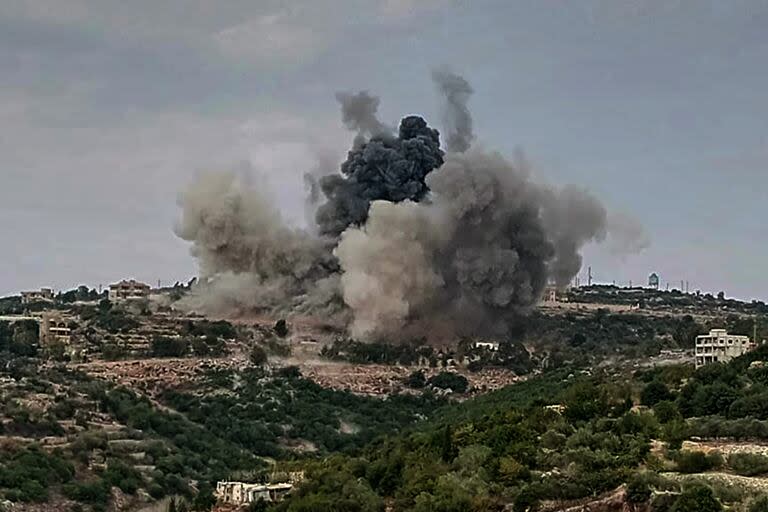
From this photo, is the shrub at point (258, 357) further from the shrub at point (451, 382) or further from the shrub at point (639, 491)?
the shrub at point (639, 491)

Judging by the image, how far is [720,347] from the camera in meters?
47.0

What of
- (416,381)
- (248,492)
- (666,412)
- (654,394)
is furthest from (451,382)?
(666,412)

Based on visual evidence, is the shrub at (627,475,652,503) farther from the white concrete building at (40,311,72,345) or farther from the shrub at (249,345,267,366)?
the white concrete building at (40,311,72,345)

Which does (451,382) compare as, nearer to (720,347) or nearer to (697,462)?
(720,347)

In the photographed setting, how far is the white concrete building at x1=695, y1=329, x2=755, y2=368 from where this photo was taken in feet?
149

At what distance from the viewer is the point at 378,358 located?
212ft

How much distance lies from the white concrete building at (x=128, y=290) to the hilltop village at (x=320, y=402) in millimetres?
459

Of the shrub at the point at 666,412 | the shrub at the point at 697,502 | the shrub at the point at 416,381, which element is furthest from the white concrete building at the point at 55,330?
the shrub at the point at 697,502

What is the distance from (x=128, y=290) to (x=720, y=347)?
5281 centimetres

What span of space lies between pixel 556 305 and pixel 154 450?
47.9m

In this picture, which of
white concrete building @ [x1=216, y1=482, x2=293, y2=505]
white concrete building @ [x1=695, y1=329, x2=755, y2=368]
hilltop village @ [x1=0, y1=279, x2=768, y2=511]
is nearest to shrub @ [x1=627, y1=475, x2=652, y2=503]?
hilltop village @ [x1=0, y1=279, x2=768, y2=511]

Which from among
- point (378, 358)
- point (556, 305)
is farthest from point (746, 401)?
point (556, 305)

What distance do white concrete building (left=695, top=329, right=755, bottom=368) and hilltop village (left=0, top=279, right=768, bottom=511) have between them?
111 mm

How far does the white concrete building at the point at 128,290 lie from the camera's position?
88062 millimetres
